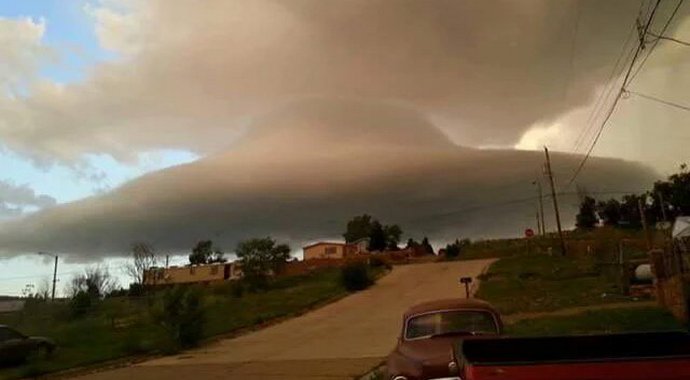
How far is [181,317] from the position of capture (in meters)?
25.0

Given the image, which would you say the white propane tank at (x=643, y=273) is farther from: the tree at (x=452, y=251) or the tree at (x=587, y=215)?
the tree at (x=587, y=215)

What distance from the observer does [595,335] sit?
6168mm

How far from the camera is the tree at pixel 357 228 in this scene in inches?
5285

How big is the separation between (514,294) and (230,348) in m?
16.3

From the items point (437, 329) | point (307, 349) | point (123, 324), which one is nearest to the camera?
point (437, 329)

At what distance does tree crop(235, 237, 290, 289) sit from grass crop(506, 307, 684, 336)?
124 feet

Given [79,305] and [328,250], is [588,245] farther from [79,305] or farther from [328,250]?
[328,250]

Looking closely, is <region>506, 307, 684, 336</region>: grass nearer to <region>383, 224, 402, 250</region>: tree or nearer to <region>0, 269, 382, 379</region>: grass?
<region>0, 269, 382, 379</region>: grass

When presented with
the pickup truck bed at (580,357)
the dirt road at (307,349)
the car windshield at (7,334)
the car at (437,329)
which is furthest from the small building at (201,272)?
the pickup truck bed at (580,357)

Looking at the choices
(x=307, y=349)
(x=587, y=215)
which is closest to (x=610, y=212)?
(x=587, y=215)

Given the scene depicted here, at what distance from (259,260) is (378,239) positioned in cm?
6152

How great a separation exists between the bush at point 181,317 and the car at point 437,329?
16.2m

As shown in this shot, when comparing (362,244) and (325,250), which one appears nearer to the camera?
(325,250)

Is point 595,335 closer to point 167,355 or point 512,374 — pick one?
point 512,374
